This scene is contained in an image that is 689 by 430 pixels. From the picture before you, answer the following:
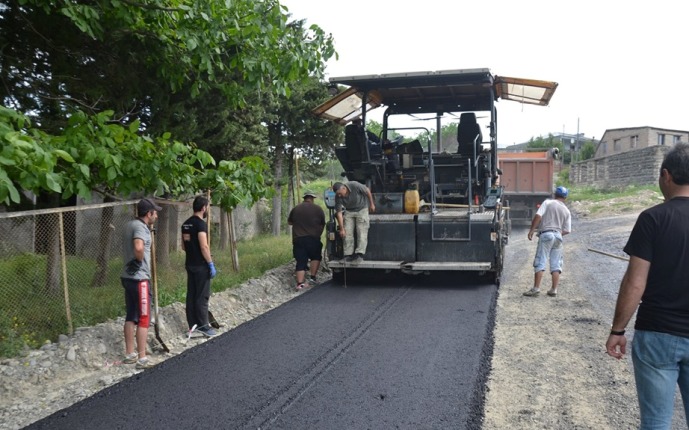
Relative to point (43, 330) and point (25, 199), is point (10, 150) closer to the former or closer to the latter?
point (43, 330)

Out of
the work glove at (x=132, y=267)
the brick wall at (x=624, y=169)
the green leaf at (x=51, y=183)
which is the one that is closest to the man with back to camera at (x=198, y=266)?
the work glove at (x=132, y=267)

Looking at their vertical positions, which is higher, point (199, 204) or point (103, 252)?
point (199, 204)

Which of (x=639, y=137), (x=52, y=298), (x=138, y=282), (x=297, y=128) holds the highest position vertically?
(x=639, y=137)

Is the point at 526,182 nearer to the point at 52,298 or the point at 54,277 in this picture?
the point at 54,277

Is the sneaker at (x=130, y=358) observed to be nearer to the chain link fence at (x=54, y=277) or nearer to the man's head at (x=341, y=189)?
the chain link fence at (x=54, y=277)

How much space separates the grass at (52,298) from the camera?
18.1 feet

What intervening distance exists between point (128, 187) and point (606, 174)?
3470 centimetres

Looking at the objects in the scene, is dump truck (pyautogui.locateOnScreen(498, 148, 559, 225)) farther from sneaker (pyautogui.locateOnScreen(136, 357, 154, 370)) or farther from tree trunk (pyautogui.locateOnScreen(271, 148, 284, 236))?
sneaker (pyautogui.locateOnScreen(136, 357, 154, 370))

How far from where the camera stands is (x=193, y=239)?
6410mm

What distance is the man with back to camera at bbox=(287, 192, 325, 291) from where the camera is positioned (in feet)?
31.4

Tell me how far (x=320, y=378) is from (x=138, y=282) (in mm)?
2004

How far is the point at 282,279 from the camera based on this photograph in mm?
9781

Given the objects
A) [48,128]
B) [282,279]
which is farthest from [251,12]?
[282,279]

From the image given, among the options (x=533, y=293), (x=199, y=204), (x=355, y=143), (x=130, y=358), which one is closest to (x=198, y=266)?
(x=199, y=204)
